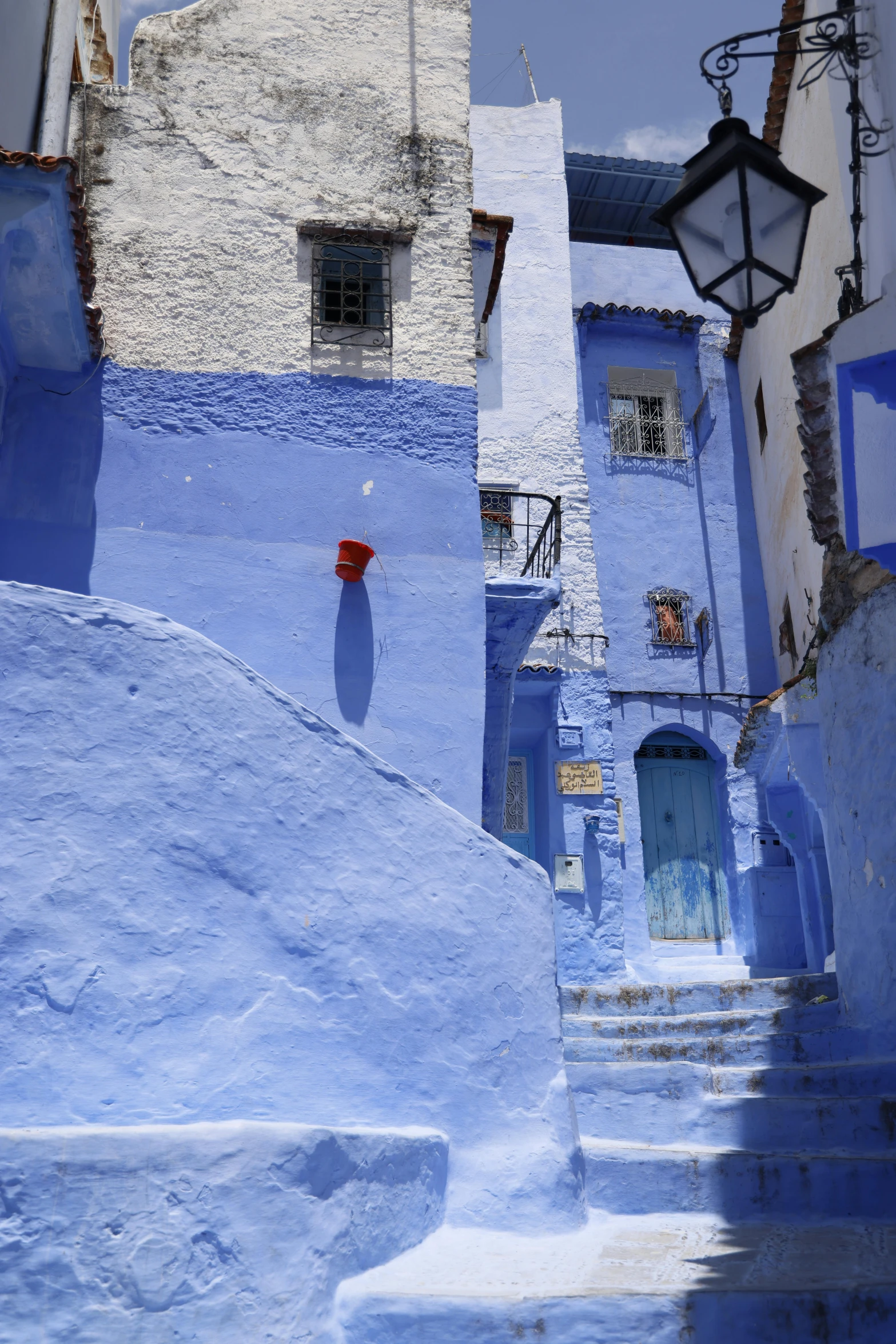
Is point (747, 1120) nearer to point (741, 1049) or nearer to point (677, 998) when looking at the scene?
point (741, 1049)

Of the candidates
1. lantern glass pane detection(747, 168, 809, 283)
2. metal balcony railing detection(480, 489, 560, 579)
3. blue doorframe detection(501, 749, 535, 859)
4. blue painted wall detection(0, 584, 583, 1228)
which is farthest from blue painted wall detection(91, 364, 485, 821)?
blue doorframe detection(501, 749, 535, 859)

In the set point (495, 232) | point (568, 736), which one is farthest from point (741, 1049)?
Result: point (495, 232)

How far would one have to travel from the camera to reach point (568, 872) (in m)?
12.1

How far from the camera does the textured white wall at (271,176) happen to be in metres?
8.00

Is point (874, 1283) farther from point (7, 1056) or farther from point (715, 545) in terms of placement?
point (715, 545)

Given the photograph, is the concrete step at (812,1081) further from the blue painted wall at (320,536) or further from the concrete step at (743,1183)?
the blue painted wall at (320,536)

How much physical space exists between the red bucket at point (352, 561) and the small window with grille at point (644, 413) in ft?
29.3

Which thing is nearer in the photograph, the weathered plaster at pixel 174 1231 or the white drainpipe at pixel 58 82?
the weathered plaster at pixel 174 1231

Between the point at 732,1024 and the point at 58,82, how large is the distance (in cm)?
820

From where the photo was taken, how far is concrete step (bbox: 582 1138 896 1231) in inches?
198

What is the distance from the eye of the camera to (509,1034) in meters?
5.05

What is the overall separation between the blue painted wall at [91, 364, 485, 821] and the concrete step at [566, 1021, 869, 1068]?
1.66 m

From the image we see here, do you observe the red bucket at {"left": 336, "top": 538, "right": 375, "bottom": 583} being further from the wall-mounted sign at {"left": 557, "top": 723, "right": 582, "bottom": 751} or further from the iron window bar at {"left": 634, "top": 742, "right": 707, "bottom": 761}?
the iron window bar at {"left": 634, "top": 742, "right": 707, "bottom": 761}

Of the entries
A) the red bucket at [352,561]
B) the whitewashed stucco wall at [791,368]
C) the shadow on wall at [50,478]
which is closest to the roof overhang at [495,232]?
the whitewashed stucco wall at [791,368]
